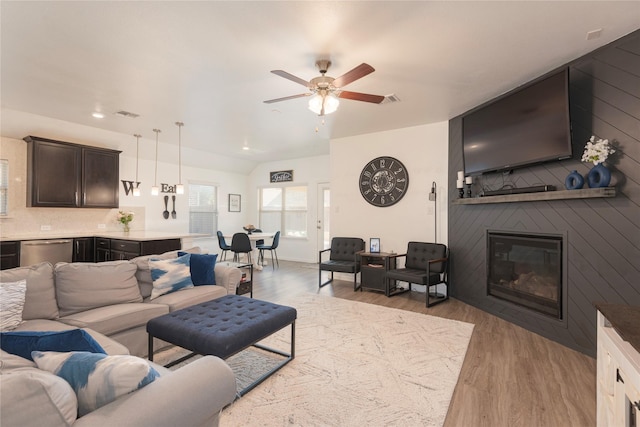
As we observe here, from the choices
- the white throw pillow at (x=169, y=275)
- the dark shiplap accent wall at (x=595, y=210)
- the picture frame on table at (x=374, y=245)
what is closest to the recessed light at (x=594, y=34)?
the dark shiplap accent wall at (x=595, y=210)

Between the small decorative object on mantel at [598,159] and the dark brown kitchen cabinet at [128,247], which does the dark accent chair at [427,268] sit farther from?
the dark brown kitchen cabinet at [128,247]

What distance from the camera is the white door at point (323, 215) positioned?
7305 millimetres

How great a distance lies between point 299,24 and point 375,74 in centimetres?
108

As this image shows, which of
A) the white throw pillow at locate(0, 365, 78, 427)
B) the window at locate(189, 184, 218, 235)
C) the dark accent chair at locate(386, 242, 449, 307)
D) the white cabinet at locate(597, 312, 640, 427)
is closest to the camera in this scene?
the white throw pillow at locate(0, 365, 78, 427)

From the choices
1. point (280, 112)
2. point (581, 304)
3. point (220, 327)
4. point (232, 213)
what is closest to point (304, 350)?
point (220, 327)

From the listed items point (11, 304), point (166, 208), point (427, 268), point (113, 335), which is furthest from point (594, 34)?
point (166, 208)

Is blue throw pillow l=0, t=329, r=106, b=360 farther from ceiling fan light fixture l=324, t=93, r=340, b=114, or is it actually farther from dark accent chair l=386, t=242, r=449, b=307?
dark accent chair l=386, t=242, r=449, b=307

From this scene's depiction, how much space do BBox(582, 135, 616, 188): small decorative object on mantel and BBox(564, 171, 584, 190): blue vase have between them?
0.08 meters

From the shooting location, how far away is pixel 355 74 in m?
2.30

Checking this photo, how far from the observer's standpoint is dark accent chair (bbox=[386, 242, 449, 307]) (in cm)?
400

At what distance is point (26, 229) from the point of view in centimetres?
481

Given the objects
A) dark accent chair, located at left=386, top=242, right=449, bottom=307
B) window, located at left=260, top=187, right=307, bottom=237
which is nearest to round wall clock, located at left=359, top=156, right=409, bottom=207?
dark accent chair, located at left=386, top=242, right=449, bottom=307

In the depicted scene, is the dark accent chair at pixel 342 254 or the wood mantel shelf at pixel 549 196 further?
the dark accent chair at pixel 342 254

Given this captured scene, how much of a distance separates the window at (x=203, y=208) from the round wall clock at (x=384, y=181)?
4514 millimetres
